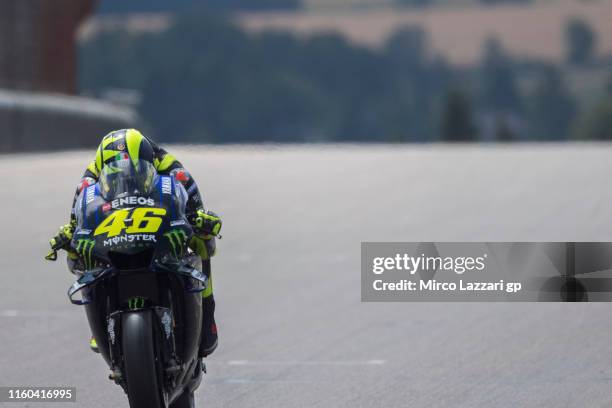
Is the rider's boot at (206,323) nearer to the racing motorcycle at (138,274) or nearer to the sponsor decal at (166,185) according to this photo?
the racing motorcycle at (138,274)

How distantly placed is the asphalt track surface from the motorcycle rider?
1.11m

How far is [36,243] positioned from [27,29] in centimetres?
3277

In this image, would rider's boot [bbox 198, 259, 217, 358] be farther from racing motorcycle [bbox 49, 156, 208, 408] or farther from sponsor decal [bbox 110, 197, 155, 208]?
sponsor decal [bbox 110, 197, 155, 208]

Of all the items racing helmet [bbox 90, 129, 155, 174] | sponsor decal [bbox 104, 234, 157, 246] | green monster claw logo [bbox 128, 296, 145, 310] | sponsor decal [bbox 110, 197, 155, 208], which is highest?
racing helmet [bbox 90, 129, 155, 174]

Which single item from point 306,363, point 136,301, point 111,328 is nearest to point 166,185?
point 136,301

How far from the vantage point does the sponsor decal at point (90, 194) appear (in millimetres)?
6543

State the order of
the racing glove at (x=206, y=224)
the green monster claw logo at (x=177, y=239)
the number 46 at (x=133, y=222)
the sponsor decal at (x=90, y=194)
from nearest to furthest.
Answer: the number 46 at (x=133, y=222) → the green monster claw logo at (x=177, y=239) → the sponsor decal at (x=90, y=194) → the racing glove at (x=206, y=224)

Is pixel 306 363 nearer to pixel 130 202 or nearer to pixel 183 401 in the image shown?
pixel 183 401

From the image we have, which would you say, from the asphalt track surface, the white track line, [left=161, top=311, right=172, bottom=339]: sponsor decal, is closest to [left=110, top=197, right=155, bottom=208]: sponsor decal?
[left=161, top=311, right=172, bottom=339]: sponsor decal

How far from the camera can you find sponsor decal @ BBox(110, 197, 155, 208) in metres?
6.41

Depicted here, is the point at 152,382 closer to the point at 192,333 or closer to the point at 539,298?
the point at 192,333

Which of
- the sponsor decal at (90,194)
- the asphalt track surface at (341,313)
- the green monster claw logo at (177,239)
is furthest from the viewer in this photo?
the asphalt track surface at (341,313)

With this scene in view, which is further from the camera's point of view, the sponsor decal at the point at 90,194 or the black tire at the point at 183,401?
the black tire at the point at 183,401

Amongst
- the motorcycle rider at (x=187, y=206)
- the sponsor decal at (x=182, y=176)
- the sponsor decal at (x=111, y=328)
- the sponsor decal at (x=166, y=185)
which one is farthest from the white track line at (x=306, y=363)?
the sponsor decal at (x=111, y=328)
